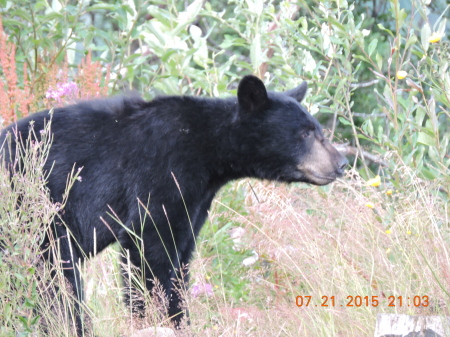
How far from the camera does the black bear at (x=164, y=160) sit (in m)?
3.89

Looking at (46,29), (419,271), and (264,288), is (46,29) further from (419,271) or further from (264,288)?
(419,271)

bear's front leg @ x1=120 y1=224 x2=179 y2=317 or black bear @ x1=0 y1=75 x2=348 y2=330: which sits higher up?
black bear @ x1=0 y1=75 x2=348 y2=330

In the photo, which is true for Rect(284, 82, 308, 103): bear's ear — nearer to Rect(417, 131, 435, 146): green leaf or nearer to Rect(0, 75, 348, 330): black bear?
Rect(0, 75, 348, 330): black bear

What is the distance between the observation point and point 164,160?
3.99 meters

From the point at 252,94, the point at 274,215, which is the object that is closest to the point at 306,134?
the point at 252,94

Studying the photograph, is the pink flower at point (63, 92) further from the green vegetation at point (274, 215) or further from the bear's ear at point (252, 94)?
the bear's ear at point (252, 94)

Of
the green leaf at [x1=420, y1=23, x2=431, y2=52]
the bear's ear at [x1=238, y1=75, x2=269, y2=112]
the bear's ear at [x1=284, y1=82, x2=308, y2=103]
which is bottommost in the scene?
the bear's ear at [x1=284, y1=82, x2=308, y2=103]

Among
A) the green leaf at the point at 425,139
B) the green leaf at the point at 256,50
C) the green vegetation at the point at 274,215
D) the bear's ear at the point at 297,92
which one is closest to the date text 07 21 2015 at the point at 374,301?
the green vegetation at the point at 274,215

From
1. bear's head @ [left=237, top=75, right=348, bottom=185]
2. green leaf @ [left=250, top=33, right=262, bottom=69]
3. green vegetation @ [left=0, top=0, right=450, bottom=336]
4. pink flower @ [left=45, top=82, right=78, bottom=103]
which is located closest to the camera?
green vegetation @ [left=0, top=0, right=450, bottom=336]

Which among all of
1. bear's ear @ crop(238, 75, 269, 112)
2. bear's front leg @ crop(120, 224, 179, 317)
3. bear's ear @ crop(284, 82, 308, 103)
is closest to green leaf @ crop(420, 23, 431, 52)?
bear's ear @ crop(284, 82, 308, 103)

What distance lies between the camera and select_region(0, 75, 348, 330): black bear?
3889 millimetres

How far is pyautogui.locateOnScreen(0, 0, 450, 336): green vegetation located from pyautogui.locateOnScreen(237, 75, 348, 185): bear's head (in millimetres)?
183

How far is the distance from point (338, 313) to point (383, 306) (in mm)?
248

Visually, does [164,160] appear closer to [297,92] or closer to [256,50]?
[297,92]
